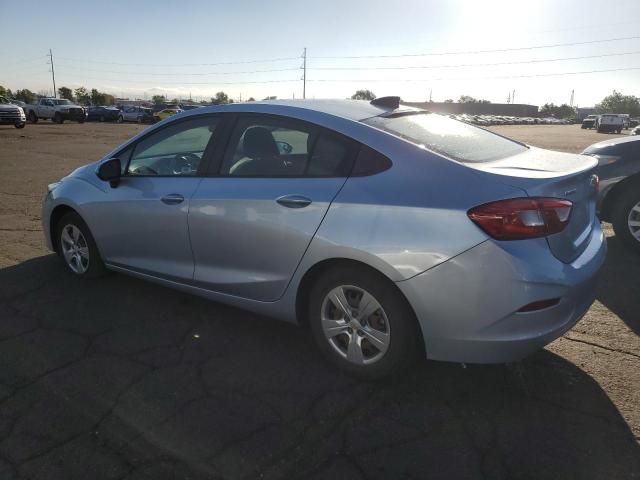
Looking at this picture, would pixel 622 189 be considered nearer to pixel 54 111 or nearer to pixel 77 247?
pixel 77 247

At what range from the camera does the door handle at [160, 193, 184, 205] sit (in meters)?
3.55

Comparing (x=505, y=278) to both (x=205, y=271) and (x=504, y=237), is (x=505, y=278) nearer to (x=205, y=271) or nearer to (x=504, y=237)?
(x=504, y=237)

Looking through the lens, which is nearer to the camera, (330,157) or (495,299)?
(495,299)

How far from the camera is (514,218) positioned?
2.45 m

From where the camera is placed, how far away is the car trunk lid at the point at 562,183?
2.55 m

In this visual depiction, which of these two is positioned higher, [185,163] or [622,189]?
[185,163]

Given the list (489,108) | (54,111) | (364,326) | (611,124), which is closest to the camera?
(364,326)

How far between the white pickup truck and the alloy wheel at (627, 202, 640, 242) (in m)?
40.1

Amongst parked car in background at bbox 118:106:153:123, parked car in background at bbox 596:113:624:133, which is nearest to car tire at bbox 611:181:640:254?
parked car in background at bbox 118:106:153:123

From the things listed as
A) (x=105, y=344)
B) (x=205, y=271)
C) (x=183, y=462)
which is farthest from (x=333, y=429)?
(x=105, y=344)

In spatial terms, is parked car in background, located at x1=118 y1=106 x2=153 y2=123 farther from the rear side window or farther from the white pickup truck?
the rear side window

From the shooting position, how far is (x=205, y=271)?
11.5 ft

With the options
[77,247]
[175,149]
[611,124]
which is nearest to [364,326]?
[175,149]

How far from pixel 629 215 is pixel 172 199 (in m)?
4.66
